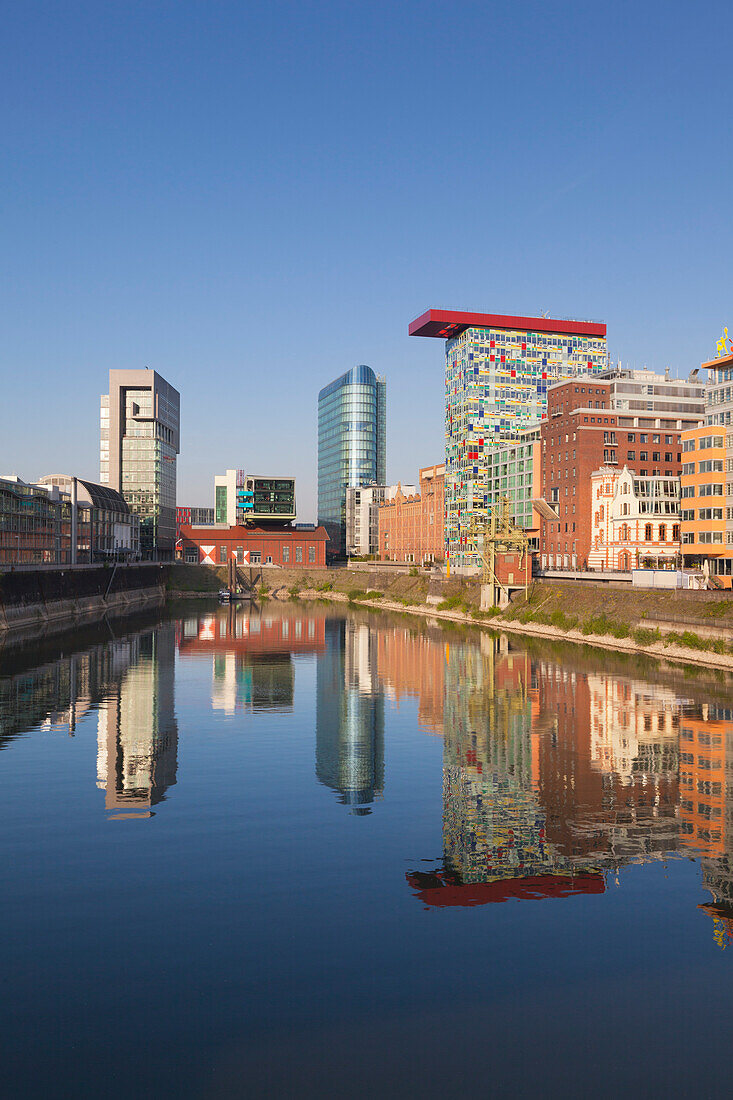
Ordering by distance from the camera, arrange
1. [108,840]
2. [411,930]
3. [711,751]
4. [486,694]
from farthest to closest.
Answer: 1. [486,694]
2. [711,751]
3. [108,840]
4. [411,930]

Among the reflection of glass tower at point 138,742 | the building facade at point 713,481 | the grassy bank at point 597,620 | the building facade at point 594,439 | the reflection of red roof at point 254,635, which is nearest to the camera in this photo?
the reflection of glass tower at point 138,742

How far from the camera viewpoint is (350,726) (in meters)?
52.5

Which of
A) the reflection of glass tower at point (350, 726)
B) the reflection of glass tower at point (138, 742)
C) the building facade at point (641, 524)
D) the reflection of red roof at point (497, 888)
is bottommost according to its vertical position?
the reflection of glass tower at point (350, 726)

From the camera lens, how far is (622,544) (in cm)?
12569

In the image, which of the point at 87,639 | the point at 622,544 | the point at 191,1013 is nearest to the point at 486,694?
the point at 191,1013

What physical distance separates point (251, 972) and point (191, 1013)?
6.91ft

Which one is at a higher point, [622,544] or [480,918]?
[622,544]

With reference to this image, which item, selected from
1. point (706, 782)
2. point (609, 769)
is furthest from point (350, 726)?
point (706, 782)

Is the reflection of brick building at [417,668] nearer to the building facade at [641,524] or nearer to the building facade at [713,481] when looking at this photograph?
the building facade at [713,481]

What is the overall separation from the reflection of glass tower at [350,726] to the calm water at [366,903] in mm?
297

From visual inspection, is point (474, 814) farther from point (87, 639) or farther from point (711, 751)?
point (87, 639)

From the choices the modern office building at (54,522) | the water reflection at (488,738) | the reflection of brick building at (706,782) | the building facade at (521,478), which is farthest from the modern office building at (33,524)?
the reflection of brick building at (706,782)

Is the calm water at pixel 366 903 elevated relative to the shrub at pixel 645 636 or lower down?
lower down

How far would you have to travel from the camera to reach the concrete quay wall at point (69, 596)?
100 m
